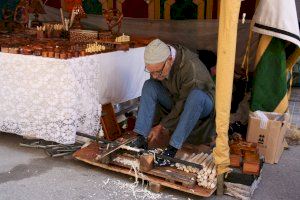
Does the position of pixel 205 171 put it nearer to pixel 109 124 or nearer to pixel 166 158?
pixel 166 158

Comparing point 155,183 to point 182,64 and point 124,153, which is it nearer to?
point 124,153

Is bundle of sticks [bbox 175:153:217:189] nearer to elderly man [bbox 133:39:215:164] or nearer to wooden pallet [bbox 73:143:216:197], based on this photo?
wooden pallet [bbox 73:143:216:197]

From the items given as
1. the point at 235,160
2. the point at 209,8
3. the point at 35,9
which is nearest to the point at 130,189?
the point at 235,160

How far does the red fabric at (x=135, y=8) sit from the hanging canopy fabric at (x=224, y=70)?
143 inches

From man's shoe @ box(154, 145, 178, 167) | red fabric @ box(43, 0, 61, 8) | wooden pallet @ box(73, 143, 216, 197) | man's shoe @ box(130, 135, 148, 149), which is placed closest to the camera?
wooden pallet @ box(73, 143, 216, 197)

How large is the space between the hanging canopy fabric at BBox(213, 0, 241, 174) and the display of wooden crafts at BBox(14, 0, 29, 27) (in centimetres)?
307

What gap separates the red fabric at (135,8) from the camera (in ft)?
19.9

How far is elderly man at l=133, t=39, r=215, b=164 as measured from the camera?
3097 millimetres

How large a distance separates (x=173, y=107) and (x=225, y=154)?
2.71 feet

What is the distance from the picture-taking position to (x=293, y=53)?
3.91 meters

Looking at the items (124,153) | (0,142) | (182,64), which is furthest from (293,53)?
(0,142)

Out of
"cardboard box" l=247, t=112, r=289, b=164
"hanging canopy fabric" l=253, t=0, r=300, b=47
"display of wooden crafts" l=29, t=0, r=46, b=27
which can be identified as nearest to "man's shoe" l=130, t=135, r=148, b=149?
"cardboard box" l=247, t=112, r=289, b=164

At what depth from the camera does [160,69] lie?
3.18m

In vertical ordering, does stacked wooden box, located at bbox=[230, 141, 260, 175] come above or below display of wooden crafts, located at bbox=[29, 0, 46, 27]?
below
